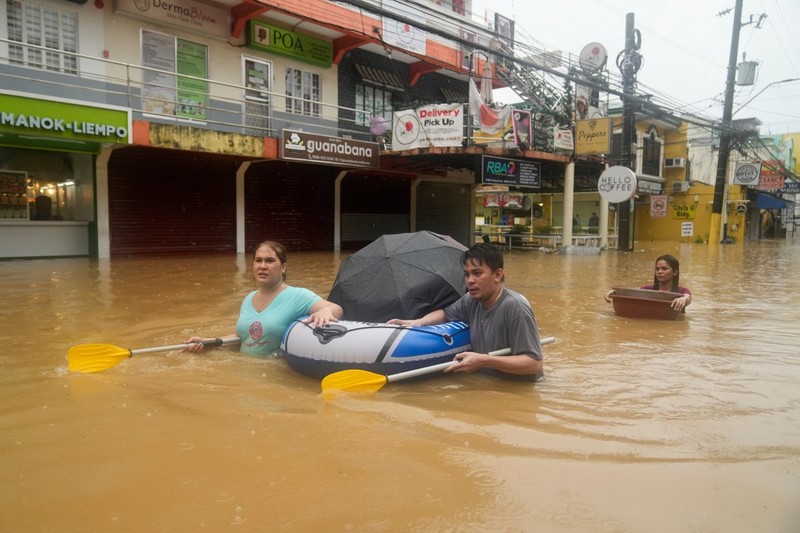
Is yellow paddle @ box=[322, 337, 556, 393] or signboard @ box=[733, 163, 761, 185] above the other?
signboard @ box=[733, 163, 761, 185]

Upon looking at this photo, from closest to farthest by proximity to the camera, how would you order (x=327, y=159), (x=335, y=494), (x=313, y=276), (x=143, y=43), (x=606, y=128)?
1. (x=335, y=494)
2. (x=313, y=276)
3. (x=143, y=43)
4. (x=327, y=159)
5. (x=606, y=128)

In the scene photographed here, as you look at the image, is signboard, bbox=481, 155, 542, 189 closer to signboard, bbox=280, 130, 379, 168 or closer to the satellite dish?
signboard, bbox=280, 130, 379, 168

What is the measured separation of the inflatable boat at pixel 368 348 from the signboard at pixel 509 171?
13911 mm

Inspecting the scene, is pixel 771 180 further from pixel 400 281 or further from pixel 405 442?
pixel 405 442

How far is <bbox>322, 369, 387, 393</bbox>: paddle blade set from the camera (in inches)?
163

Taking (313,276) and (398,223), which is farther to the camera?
(398,223)

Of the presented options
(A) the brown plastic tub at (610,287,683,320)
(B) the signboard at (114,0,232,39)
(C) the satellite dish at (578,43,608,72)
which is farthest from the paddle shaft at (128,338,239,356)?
(C) the satellite dish at (578,43,608,72)

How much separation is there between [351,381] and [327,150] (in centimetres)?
1333

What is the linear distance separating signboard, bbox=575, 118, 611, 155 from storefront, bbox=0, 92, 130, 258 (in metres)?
13.6

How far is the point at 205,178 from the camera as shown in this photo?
17.0 m

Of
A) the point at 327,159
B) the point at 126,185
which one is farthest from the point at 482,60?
the point at 126,185

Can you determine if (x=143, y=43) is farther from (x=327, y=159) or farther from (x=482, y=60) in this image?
(x=482, y=60)

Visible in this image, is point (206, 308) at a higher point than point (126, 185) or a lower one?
lower

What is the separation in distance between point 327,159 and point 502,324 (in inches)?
518
